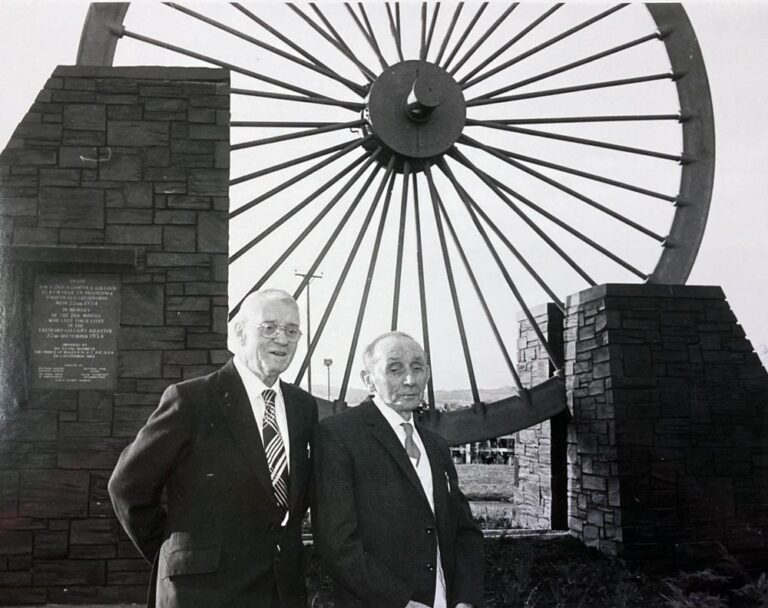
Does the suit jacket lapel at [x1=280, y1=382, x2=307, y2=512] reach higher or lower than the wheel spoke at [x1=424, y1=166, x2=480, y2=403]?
lower

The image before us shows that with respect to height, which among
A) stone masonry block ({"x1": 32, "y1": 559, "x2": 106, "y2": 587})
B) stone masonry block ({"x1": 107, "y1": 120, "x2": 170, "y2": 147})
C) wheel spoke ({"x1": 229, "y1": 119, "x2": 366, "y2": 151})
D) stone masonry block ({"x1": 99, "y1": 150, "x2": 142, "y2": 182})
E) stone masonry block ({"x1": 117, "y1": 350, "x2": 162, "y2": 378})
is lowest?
stone masonry block ({"x1": 32, "y1": 559, "x2": 106, "y2": 587})

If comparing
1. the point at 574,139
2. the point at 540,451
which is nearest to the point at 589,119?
the point at 574,139

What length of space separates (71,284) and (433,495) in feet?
8.13

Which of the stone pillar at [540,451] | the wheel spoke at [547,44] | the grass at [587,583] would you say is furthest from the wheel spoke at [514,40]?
the grass at [587,583]

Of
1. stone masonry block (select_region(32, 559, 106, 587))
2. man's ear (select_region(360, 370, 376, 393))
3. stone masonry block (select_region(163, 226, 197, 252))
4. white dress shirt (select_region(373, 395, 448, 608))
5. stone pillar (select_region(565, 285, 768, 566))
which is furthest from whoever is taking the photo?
stone pillar (select_region(565, 285, 768, 566))

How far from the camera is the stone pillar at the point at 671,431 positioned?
206 inches

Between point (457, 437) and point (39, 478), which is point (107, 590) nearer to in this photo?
point (39, 478)

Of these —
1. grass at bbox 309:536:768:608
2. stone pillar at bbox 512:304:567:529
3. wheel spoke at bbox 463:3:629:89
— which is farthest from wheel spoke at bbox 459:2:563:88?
grass at bbox 309:536:768:608

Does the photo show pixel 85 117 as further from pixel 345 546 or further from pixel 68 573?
pixel 345 546

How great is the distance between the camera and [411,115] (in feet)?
20.0

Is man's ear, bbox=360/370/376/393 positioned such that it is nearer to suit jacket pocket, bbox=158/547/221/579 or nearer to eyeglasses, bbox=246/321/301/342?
eyeglasses, bbox=246/321/301/342

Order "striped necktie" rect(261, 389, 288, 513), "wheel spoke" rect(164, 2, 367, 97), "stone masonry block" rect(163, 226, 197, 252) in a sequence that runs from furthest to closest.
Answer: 1. "wheel spoke" rect(164, 2, 367, 97)
2. "stone masonry block" rect(163, 226, 197, 252)
3. "striped necktie" rect(261, 389, 288, 513)

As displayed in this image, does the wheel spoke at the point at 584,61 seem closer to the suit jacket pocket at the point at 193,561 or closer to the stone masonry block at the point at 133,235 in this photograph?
the stone masonry block at the point at 133,235

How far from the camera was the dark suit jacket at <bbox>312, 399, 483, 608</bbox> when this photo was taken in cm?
224
